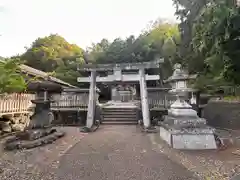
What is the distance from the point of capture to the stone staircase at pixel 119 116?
42.4ft

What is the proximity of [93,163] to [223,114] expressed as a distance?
8.16 m

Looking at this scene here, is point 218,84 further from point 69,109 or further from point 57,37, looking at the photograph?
point 57,37

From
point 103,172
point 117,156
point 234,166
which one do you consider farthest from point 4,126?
A: point 234,166

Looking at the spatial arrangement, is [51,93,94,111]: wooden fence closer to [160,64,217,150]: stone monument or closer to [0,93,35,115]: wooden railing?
[0,93,35,115]: wooden railing

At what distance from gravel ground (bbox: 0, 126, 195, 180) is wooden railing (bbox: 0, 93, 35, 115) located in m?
3.66

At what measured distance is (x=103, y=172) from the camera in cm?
467

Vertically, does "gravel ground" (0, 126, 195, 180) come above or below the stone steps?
below

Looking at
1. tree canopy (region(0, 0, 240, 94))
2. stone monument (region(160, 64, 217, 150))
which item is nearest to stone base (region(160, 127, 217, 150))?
stone monument (region(160, 64, 217, 150))

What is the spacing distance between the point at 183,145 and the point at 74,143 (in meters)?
3.88

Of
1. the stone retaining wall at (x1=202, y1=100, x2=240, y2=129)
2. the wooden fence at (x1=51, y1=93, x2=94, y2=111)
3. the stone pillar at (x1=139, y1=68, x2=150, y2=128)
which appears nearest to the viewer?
the stone retaining wall at (x1=202, y1=100, x2=240, y2=129)

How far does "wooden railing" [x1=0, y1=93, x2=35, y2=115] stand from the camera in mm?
9585

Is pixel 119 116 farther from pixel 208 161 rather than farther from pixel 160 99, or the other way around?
pixel 208 161

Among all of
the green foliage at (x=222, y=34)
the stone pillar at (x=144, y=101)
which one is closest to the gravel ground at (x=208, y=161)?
the green foliage at (x=222, y=34)

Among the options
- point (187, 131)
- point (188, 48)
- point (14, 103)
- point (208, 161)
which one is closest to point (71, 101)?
point (14, 103)
